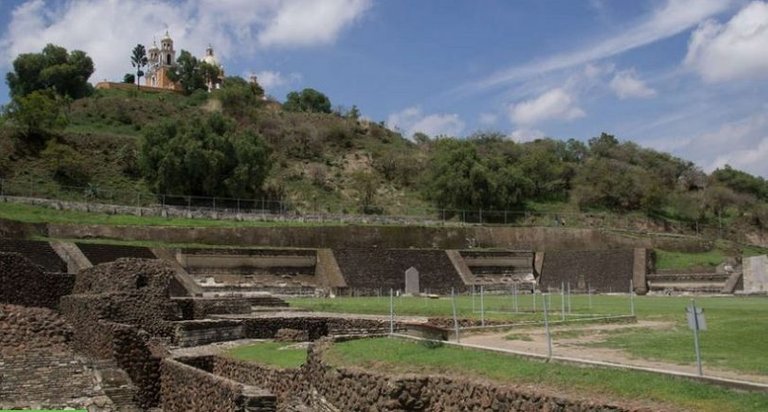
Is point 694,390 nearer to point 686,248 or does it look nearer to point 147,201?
point 686,248

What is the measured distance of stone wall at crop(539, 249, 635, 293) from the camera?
161ft

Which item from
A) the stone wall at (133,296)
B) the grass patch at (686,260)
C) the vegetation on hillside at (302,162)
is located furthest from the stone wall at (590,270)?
the stone wall at (133,296)

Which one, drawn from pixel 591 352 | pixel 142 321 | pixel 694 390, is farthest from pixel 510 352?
pixel 142 321

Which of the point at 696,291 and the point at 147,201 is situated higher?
the point at 147,201

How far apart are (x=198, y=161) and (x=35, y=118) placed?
14.9 meters

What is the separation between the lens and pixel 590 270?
51.3 metres

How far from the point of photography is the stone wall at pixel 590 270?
4922 centimetres

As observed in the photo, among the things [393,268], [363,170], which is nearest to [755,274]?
[393,268]

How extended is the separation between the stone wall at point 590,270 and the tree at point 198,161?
85.2ft

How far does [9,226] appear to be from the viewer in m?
39.8

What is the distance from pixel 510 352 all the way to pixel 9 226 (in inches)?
1365

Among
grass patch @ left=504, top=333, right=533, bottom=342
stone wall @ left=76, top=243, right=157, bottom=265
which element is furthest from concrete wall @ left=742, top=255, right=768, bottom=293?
stone wall @ left=76, top=243, right=157, bottom=265

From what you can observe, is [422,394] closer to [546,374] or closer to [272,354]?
[546,374]

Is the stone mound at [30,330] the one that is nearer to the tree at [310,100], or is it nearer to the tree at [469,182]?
the tree at [469,182]
